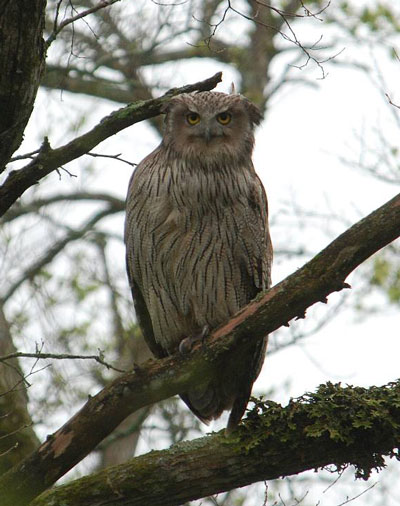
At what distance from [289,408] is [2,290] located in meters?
4.86

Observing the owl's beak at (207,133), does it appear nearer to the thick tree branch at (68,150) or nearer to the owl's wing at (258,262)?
the owl's wing at (258,262)

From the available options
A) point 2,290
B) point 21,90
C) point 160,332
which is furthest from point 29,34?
point 2,290

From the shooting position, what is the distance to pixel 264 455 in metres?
3.80

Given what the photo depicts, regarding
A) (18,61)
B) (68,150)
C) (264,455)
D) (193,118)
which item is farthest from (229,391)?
(18,61)

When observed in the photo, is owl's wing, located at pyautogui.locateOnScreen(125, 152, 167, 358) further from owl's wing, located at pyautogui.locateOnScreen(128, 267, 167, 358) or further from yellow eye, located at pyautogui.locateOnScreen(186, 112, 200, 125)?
yellow eye, located at pyautogui.locateOnScreen(186, 112, 200, 125)

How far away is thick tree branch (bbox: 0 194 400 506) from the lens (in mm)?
3217

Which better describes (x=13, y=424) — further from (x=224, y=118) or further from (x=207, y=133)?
(x=224, y=118)

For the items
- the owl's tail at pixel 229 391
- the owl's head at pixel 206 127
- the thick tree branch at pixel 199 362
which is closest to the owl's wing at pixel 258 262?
the owl's tail at pixel 229 391

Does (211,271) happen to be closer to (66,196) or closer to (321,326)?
(321,326)

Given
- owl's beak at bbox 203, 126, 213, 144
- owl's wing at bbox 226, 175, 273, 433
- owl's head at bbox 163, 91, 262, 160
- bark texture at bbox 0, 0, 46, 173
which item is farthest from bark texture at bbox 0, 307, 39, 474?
bark texture at bbox 0, 0, 46, 173

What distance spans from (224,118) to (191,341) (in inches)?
57.8

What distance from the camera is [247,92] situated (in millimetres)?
10484

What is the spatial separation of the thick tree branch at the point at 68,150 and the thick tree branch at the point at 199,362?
3.17ft

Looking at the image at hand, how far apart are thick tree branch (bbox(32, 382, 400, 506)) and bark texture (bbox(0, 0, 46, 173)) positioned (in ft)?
5.46
